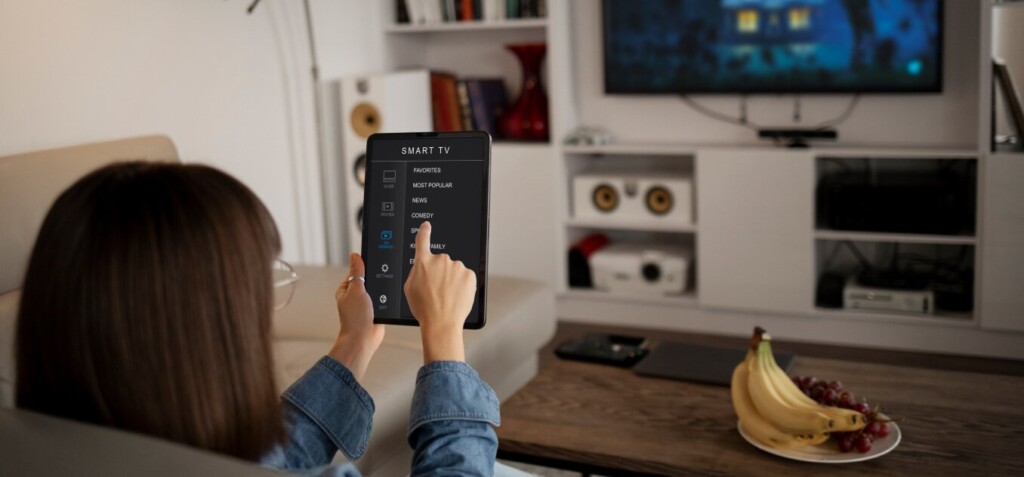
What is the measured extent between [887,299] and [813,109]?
0.75m

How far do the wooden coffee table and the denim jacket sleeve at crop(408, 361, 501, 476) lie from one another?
835 millimetres

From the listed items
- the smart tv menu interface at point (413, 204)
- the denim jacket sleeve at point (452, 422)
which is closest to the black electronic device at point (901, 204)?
the smart tv menu interface at point (413, 204)

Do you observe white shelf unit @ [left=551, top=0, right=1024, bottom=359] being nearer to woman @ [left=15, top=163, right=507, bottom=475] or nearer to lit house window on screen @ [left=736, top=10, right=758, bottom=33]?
lit house window on screen @ [left=736, top=10, right=758, bottom=33]

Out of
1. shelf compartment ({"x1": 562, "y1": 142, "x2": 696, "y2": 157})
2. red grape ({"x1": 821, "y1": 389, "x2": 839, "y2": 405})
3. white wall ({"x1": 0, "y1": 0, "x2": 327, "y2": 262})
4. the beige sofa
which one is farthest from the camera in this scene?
shelf compartment ({"x1": 562, "y1": 142, "x2": 696, "y2": 157})

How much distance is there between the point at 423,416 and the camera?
110cm

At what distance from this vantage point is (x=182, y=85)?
11.1 feet

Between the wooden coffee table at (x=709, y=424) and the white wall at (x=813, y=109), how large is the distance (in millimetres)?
1647

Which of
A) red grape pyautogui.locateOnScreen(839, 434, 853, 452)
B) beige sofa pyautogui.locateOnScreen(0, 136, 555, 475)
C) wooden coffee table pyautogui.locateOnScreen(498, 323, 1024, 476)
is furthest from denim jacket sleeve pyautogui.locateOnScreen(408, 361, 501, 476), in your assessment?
red grape pyautogui.locateOnScreen(839, 434, 853, 452)

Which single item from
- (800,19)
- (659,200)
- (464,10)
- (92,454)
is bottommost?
(659,200)

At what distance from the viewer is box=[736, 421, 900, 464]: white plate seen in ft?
6.06

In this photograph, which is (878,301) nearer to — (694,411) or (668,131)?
(668,131)

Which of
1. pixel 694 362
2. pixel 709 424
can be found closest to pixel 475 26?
pixel 694 362

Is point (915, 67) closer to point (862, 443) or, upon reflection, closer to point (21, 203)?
point (862, 443)

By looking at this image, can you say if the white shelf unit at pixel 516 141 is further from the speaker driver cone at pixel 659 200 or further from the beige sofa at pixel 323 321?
the beige sofa at pixel 323 321
